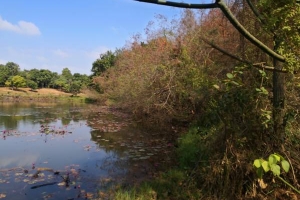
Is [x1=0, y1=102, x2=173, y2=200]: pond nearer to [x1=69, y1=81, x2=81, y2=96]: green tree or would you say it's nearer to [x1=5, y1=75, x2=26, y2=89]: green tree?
[x1=69, y1=81, x2=81, y2=96]: green tree

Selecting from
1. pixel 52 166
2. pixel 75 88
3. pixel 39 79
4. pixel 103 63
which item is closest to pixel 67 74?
pixel 39 79

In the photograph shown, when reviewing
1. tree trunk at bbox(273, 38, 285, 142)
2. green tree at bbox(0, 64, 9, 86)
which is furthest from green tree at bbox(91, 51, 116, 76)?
tree trunk at bbox(273, 38, 285, 142)

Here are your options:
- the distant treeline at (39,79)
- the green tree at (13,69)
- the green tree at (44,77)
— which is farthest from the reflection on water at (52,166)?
the green tree at (44,77)

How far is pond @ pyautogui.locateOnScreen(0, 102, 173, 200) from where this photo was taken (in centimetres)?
→ 695

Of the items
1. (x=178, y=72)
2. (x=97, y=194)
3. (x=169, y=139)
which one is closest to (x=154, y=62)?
(x=178, y=72)

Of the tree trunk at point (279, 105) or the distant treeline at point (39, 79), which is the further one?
the distant treeline at point (39, 79)

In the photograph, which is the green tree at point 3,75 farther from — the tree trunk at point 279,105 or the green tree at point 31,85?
the tree trunk at point 279,105

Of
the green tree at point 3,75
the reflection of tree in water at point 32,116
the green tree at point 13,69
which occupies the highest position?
the green tree at point 13,69

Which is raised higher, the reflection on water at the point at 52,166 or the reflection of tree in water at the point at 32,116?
the reflection of tree in water at the point at 32,116

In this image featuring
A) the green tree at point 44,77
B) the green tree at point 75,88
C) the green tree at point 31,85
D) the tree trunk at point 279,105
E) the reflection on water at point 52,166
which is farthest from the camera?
the green tree at point 44,77

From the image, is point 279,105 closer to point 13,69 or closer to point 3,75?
point 3,75

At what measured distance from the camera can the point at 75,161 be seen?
32.2 feet

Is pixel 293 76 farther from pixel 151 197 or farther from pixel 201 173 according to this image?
pixel 151 197

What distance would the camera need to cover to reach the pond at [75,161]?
6.95m
